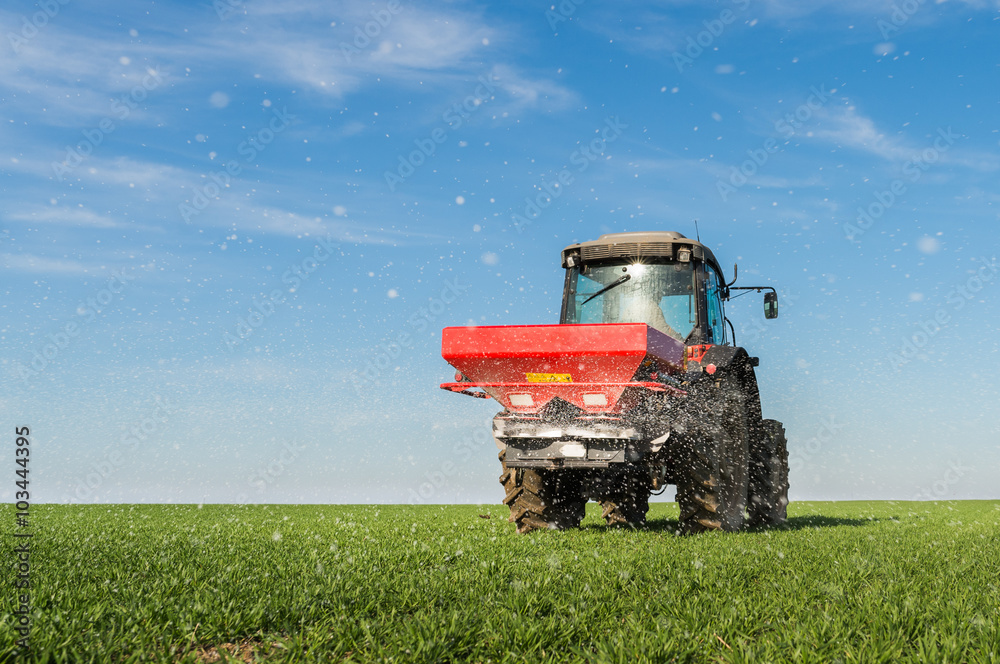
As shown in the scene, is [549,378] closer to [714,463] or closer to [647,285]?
[714,463]

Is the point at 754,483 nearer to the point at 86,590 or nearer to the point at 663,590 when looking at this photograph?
the point at 663,590

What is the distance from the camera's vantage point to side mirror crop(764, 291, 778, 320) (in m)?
9.98

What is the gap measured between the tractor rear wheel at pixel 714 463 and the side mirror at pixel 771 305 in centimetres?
137

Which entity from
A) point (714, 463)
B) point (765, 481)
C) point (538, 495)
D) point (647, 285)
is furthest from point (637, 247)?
point (765, 481)

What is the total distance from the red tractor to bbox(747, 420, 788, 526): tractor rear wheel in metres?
0.73

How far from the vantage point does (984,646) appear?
11.3ft

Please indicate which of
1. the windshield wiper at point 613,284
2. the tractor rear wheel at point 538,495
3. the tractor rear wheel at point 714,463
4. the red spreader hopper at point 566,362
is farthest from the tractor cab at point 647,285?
the tractor rear wheel at point 538,495

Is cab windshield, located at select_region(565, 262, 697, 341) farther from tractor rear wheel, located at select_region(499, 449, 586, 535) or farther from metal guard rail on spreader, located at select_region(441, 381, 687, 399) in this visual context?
tractor rear wheel, located at select_region(499, 449, 586, 535)

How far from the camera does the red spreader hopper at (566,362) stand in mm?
7285

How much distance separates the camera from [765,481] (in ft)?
35.4

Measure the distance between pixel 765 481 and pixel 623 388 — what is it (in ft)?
14.5

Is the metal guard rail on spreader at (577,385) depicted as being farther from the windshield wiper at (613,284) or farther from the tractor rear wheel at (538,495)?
the windshield wiper at (613,284)

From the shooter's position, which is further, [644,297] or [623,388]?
[644,297]

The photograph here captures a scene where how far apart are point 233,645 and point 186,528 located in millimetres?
6146
